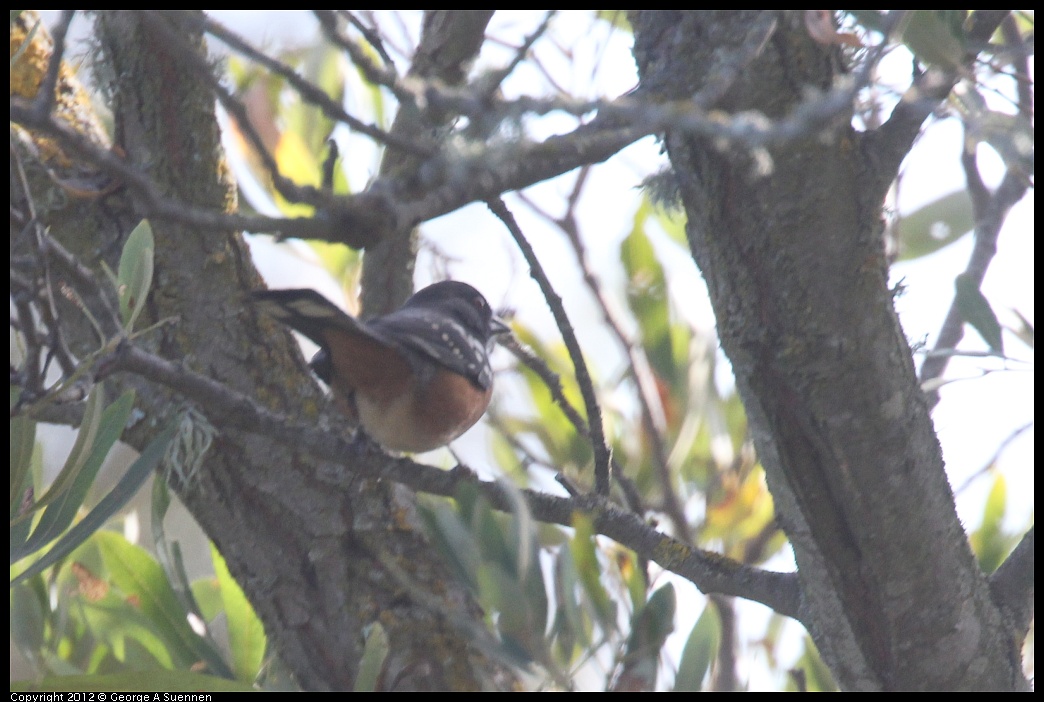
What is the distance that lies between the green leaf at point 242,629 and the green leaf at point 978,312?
5.44 feet

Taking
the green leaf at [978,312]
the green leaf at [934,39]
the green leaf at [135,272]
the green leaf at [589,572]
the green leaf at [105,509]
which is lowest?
the green leaf at [589,572]

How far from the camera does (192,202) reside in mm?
2297

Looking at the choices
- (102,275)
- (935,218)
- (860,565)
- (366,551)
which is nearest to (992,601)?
(860,565)

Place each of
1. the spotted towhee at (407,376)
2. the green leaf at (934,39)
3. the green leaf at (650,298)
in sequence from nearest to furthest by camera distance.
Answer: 1. the green leaf at (934,39)
2. the spotted towhee at (407,376)
3. the green leaf at (650,298)

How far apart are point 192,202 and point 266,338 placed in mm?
380

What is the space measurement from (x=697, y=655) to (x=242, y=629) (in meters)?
1.13

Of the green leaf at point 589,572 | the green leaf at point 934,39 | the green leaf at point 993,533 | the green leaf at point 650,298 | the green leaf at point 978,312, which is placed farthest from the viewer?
the green leaf at point 650,298

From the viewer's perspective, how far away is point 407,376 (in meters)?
2.65

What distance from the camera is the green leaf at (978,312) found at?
1937 mm

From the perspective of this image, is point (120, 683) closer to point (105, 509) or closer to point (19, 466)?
point (105, 509)

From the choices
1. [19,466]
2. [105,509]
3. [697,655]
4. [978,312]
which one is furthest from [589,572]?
[978,312]

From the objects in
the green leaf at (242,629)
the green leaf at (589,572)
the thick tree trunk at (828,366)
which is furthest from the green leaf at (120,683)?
the thick tree trunk at (828,366)

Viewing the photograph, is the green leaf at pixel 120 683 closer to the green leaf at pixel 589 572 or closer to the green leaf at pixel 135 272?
the green leaf at pixel 135 272

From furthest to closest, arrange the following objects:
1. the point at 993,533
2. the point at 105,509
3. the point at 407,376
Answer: the point at 407,376 → the point at 993,533 → the point at 105,509
